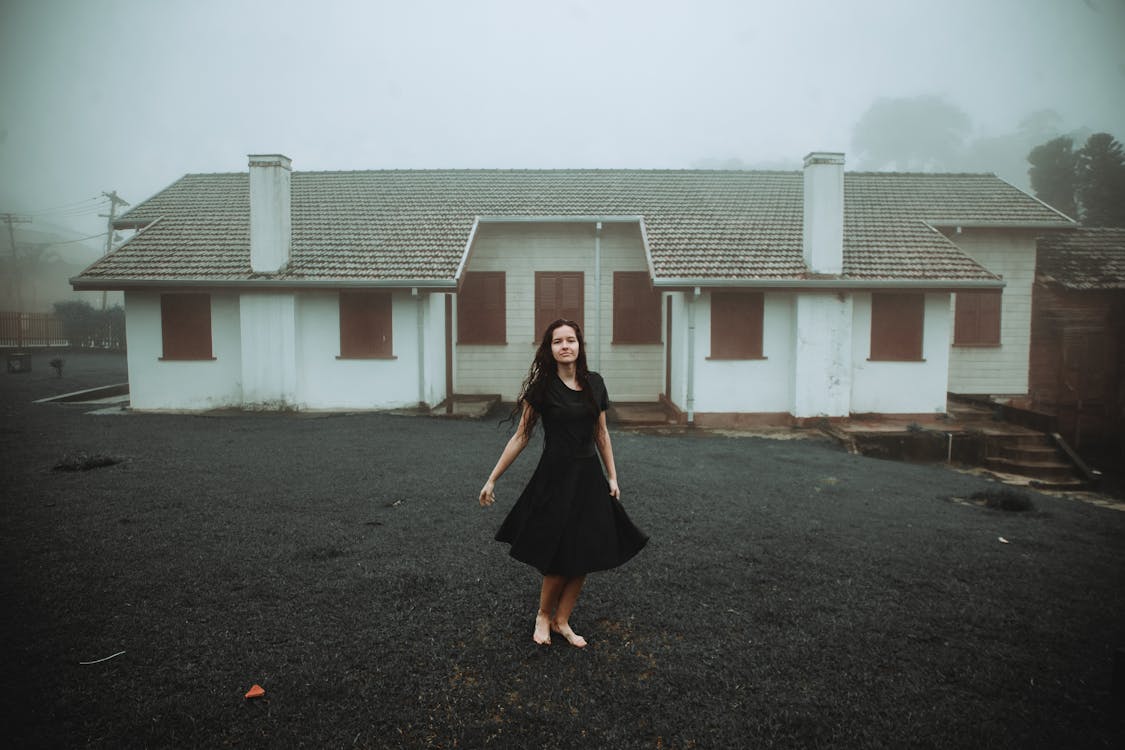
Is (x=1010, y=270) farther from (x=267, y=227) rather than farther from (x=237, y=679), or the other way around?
(x=237, y=679)

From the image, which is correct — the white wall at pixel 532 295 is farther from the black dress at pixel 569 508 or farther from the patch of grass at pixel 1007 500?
the black dress at pixel 569 508

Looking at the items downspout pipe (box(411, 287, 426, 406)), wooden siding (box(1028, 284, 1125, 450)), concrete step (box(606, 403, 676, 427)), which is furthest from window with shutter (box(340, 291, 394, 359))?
wooden siding (box(1028, 284, 1125, 450))

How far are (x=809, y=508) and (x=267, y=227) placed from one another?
39.2ft

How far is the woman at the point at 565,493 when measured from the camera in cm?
378

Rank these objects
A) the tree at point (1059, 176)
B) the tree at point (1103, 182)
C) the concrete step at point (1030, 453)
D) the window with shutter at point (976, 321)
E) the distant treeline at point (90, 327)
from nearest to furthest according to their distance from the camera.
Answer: the concrete step at point (1030, 453)
the window with shutter at point (976, 321)
the tree at point (1103, 182)
the distant treeline at point (90, 327)
the tree at point (1059, 176)

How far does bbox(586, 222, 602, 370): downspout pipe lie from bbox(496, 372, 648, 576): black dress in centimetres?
1176

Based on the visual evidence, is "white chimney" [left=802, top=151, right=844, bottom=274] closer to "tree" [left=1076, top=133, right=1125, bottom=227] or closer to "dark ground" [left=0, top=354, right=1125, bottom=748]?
"dark ground" [left=0, top=354, right=1125, bottom=748]

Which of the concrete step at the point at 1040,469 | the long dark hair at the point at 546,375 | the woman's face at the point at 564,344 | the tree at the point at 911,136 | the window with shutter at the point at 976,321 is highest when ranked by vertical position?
the tree at the point at 911,136

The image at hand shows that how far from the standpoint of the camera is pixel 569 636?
4004 mm

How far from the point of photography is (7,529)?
238 inches

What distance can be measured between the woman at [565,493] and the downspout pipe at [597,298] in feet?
38.3

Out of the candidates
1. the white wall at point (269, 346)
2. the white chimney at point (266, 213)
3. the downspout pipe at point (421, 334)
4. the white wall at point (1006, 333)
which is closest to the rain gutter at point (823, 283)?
the white wall at point (1006, 333)

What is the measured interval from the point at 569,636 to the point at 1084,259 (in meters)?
19.6

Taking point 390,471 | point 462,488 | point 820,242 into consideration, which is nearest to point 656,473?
point 462,488
